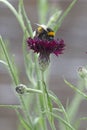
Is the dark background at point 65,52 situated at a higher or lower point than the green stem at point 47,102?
lower

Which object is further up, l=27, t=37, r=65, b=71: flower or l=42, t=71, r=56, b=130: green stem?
l=27, t=37, r=65, b=71: flower

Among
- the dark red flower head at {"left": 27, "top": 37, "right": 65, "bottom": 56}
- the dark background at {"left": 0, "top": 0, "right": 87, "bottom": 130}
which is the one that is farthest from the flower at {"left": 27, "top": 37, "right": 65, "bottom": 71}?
the dark background at {"left": 0, "top": 0, "right": 87, "bottom": 130}

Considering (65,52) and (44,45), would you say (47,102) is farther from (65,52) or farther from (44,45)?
(65,52)

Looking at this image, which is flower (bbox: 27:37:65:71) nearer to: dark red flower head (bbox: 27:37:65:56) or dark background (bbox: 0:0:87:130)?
dark red flower head (bbox: 27:37:65:56)

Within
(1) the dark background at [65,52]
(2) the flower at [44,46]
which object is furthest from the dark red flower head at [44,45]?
(1) the dark background at [65,52]

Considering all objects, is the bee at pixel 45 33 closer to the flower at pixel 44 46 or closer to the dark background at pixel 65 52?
the flower at pixel 44 46

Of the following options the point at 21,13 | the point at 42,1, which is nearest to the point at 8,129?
the point at 42,1

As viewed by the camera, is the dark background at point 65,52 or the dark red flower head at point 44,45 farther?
the dark background at point 65,52

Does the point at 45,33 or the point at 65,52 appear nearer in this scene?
the point at 45,33

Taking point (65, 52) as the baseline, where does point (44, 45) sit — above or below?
above

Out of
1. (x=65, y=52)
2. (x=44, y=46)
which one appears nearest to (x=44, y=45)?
(x=44, y=46)

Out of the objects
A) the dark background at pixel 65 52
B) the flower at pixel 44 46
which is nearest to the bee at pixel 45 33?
the flower at pixel 44 46

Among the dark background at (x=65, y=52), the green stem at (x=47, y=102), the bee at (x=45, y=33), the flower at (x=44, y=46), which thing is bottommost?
the dark background at (x=65, y=52)
